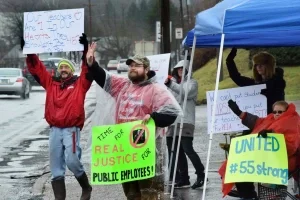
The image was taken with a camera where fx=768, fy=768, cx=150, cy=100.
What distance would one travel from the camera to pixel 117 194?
1019 centimetres

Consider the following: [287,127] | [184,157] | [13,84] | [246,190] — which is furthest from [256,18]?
[13,84]

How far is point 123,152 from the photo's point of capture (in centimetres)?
797

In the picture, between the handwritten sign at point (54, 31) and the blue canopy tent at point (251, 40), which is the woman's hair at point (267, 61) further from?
the handwritten sign at point (54, 31)

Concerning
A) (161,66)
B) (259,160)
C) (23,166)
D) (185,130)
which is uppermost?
(161,66)

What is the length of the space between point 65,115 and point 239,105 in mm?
2185

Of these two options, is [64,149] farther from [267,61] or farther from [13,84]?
[13,84]

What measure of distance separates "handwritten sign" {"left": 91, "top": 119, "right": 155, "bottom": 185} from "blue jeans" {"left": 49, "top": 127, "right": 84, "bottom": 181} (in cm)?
42

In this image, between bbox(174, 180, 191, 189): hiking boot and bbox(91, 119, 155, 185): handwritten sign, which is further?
bbox(174, 180, 191, 189): hiking boot

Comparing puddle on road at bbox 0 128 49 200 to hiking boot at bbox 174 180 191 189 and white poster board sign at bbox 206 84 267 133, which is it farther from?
white poster board sign at bbox 206 84 267 133

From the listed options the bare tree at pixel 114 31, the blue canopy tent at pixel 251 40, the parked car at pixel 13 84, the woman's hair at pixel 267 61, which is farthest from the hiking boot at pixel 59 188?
the bare tree at pixel 114 31

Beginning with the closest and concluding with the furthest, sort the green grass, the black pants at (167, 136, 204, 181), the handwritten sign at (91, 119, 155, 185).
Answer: the handwritten sign at (91, 119, 155, 185)
the black pants at (167, 136, 204, 181)
the green grass

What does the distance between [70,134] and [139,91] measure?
1028 millimetres

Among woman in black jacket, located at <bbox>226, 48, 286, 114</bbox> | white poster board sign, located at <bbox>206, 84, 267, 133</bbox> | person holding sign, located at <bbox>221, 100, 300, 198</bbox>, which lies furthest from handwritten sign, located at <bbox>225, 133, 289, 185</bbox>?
woman in black jacket, located at <bbox>226, 48, 286, 114</bbox>

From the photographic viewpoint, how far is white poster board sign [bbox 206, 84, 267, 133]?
30.2 feet
